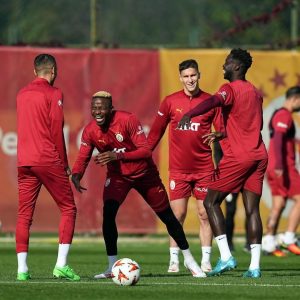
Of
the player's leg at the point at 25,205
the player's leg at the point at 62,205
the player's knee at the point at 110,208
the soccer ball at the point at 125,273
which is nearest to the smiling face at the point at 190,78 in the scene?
the player's knee at the point at 110,208

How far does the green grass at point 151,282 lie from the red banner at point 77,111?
283 centimetres

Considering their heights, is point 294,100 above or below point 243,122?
above

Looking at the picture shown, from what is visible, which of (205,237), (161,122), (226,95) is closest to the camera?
(226,95)

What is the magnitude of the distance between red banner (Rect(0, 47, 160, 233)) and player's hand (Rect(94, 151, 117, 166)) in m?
8.40

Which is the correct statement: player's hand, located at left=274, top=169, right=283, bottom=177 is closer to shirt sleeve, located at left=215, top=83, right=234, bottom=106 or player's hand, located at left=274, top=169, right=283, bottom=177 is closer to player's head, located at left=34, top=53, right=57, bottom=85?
shirt sleeve, located at left=215, top=83, right=234, bottom=106

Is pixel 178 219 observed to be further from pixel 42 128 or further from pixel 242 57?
pixel 42 128

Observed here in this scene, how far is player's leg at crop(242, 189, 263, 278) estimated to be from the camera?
15344 millimetres

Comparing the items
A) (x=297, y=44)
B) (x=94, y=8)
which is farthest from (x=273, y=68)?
(x=94, y=8)

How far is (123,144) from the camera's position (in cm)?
1552

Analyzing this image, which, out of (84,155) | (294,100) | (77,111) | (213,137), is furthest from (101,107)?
(77,111)

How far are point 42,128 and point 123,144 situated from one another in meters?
1.02

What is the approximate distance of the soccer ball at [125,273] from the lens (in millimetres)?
14367

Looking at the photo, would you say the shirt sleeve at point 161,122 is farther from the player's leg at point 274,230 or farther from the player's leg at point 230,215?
the player's leg at point 230,215

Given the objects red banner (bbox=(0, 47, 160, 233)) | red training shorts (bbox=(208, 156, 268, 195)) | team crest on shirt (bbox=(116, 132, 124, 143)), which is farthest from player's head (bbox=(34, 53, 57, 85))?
red banner (bbox=(0, 47, 160, 233))
